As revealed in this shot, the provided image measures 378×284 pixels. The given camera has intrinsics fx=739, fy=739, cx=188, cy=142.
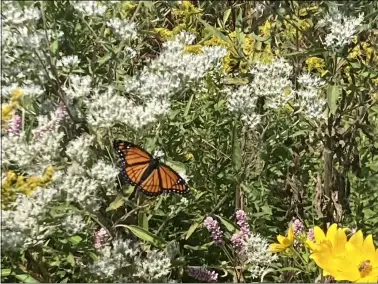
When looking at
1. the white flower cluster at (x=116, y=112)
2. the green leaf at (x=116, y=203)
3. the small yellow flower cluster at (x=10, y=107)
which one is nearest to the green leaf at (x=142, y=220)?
the green leaf at (x=116, y=203)

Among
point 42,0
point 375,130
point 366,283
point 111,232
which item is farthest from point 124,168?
point 375,130

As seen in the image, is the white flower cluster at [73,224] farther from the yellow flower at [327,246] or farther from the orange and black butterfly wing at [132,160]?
the yellow flower at [327,246]

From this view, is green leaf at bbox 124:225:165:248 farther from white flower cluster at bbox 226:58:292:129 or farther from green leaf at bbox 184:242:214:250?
white flower cluster at bbox 226:58:292:129

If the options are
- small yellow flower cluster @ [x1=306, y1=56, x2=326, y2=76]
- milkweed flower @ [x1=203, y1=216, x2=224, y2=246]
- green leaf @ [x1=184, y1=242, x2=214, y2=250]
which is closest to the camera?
milkweed flower @ [x1=203, y1=216, x2=224, y2=246]

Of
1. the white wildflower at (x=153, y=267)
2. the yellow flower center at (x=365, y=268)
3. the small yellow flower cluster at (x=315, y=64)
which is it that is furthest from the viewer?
the small yellow flower cluster at (x=315, y=64)

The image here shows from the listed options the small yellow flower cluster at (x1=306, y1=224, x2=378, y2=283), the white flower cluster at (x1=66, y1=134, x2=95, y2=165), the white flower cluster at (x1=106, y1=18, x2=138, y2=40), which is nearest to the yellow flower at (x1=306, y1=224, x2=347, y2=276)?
the small yellow flower cluster at (x1=306, y1=224, x2=378, y2=283)
